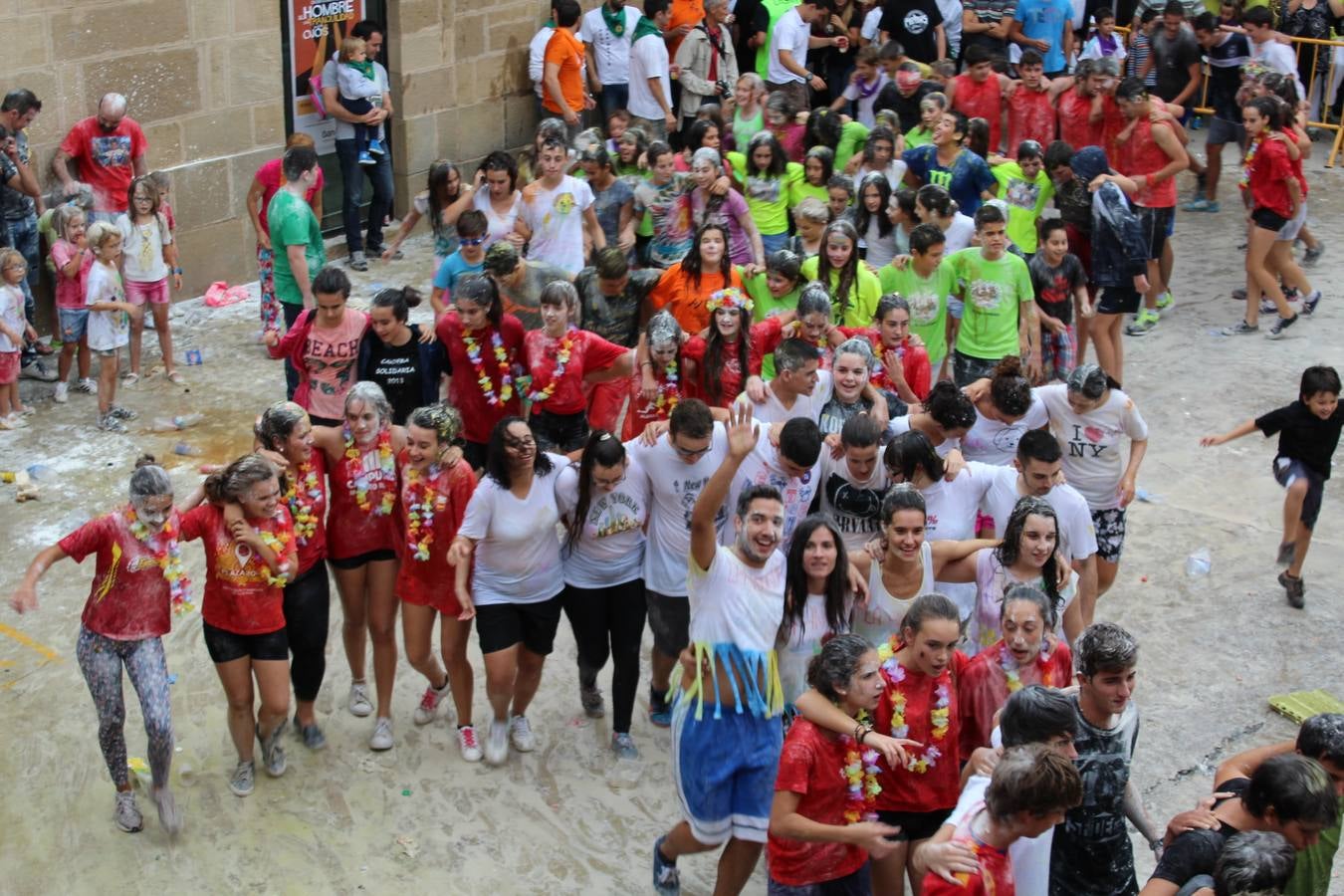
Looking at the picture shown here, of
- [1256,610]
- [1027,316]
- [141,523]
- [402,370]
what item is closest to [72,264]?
[402,370]

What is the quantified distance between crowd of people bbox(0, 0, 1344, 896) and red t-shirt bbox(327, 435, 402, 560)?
1 centimetres

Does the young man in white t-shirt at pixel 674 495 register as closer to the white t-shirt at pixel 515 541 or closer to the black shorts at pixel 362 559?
the white t-shirt at pixel 515 541

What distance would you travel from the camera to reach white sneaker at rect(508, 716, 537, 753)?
6953 millimetres

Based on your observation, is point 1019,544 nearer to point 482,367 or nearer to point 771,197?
point 482,367

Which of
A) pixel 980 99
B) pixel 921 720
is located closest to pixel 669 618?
pixel 921 720

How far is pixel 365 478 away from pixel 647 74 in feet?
27.0

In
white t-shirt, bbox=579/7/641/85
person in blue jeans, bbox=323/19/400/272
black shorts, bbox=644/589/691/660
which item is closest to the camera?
black shorts, bbox=644/589/691/660

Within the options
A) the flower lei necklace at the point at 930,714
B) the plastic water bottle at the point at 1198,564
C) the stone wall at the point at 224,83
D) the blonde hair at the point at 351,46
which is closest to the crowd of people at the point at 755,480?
the flower lei necklace at the point at 930,714

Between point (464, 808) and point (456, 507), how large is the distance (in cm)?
122

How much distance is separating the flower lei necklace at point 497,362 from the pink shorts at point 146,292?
3456mm

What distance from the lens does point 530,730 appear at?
706 cm

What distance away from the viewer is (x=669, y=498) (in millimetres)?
6688

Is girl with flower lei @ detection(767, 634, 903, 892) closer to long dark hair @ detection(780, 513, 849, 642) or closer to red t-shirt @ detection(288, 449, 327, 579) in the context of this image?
long dark hair @ detection(780, 513, 849, 642)

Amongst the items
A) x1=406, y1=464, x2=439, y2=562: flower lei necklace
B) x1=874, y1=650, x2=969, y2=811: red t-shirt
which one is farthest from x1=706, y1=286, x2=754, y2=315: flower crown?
x1=874, y1=650, x2=969, y2=811: red t-shirt
